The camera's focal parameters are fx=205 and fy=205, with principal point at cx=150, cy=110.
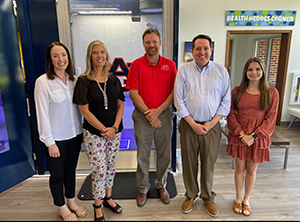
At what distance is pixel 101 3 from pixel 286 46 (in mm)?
4220

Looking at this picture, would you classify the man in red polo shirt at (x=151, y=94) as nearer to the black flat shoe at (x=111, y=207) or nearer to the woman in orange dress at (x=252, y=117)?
the black flat shoe at (x=111, y=207)

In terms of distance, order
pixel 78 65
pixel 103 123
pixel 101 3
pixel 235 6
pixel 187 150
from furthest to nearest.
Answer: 1. pixel 235 6
2. pixel 78 65
3. pixel 101 3
4. pixel 187 150
5. pixel 103 123

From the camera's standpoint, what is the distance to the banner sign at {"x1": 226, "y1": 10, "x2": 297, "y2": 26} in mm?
Result: 4434

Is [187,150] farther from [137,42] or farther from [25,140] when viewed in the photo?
[25,140]

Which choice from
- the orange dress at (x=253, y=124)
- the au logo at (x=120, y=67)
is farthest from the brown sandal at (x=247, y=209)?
the au logo at (x=120, y=67)

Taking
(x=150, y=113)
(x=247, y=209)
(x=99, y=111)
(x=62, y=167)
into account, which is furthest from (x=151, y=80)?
(x=247, y=209)

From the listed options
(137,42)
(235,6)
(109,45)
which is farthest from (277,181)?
Answer: (235,6)

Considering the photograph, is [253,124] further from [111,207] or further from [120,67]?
[120,67]

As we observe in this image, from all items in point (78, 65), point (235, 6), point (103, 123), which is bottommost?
point (103, 123)

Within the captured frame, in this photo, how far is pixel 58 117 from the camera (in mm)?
1771

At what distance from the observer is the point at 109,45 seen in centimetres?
275

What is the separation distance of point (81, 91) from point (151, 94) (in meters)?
Answer: 0.66

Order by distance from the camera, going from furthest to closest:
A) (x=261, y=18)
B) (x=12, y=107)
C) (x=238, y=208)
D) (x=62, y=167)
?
(x=261, y=18), (x=12, y=107), (x=238, y=208), (x=62, y=167)

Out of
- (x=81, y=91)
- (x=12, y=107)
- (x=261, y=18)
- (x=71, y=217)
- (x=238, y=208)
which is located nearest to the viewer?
(x=81, y=91)
